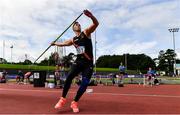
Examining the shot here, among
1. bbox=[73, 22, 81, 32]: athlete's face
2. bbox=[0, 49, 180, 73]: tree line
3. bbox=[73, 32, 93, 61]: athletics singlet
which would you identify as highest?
bbox=[0, 49, 180, 73]: tree line

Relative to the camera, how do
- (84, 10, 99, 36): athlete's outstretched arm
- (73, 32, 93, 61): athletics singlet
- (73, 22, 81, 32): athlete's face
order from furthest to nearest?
(73, 22, 81, 32): athlete's face → (73, 32, 93, 61): athletics singlet → (84, 10, 99, 36): athlete's outstretched arm


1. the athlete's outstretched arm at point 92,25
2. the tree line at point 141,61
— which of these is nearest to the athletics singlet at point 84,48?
the athlete's outstretched arm at point 92,25

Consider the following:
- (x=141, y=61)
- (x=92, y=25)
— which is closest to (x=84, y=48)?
(x=92, y=25)

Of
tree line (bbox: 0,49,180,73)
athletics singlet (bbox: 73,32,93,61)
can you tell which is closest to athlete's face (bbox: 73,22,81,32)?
athletics singlet (bbox: 73,32,93,61)

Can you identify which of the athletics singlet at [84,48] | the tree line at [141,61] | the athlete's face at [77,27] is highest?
the tree line at [141,61]

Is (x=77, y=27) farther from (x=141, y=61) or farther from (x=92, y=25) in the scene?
(x=141, y=61)

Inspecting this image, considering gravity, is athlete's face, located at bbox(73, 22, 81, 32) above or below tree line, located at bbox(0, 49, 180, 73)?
below

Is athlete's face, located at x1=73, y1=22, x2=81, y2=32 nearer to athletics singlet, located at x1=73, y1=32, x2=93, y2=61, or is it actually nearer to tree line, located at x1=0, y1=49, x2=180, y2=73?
athletics singlet, located at x1=73, y1=32, x2=93, y2=61

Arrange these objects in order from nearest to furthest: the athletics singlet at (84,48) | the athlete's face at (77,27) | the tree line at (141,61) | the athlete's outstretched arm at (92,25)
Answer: the athlete's outstretched arm at (92,25) < the athletics singlet at (84,48) < the athlete's face at (77,27) < the tree line at (141,61)

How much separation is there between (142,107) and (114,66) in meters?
148

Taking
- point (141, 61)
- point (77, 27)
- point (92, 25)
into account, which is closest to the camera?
point (92, 25)

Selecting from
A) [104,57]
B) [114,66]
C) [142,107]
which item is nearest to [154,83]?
[142,107]

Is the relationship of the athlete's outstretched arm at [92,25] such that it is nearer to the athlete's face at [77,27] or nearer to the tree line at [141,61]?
the athlete's face at [77,27]

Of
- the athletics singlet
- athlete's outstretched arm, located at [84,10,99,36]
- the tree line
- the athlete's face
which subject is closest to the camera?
athlete's outstretched arm, located at [84,10,99,36]
